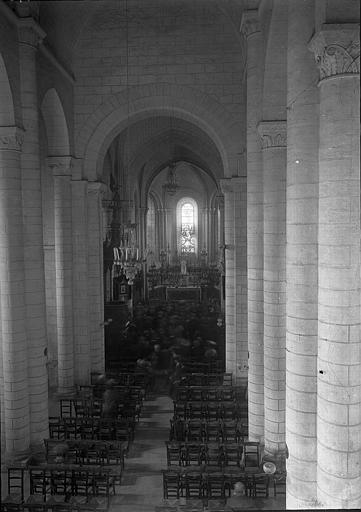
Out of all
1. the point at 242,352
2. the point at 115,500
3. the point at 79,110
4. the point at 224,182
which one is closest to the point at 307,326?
the point at 115,500

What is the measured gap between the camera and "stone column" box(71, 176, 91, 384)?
19.2 meters

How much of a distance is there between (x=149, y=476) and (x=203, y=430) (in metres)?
2.23

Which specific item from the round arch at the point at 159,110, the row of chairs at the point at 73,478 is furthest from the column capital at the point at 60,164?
the row of chairs at the point at 73,478

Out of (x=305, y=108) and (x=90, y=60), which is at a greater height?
(x=90, y=60)

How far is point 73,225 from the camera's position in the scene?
63.1 feet

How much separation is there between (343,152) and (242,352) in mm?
12750

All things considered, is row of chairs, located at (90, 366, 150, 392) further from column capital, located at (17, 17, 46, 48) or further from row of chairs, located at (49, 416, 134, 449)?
column capital, located at (17, 17, 46, 48)

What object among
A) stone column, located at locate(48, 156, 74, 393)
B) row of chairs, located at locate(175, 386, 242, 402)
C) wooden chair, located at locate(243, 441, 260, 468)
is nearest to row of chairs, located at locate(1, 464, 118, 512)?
wooden chair, located at locate(243, 441, 260, 468)

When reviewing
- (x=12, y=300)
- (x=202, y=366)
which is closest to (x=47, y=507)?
(x=12, y=300)

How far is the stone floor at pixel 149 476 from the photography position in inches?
425

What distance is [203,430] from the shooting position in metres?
14.5

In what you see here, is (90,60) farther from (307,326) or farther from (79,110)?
(307,326)

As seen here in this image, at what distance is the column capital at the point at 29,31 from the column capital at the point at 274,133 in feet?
20.5

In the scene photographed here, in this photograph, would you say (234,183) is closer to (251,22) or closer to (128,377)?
(251,22)
